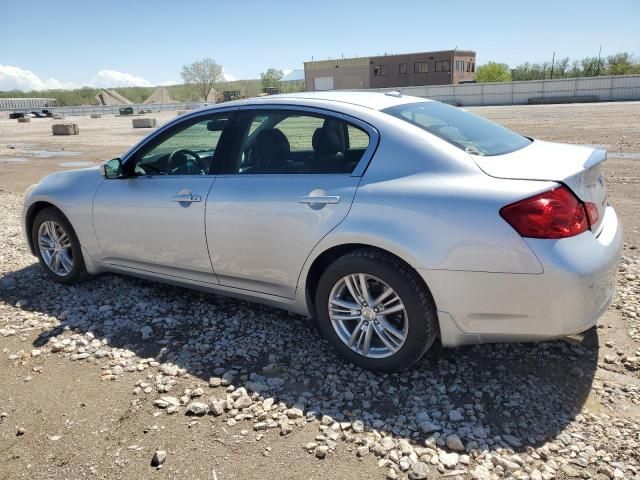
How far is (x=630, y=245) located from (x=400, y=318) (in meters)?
3.82

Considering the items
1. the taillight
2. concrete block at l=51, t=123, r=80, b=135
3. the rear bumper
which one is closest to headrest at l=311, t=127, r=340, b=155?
the rear bumper

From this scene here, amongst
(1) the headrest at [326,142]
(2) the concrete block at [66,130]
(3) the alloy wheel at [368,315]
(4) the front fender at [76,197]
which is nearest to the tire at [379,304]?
(3) the alloy wheel at [368,315]

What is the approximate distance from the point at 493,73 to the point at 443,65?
44.9 feet

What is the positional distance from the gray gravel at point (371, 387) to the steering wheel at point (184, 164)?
3.86ft

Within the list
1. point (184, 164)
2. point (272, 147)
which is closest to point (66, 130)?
point (184, 164)

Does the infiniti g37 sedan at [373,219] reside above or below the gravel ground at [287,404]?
above

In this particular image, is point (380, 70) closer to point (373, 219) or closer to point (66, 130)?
point (66, 130)

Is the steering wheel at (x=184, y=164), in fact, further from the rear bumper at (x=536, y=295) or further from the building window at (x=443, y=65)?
the building window at (x=443, y=65)

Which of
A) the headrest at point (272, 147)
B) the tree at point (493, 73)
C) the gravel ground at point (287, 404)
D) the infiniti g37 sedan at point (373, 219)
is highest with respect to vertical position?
the tree at point (493, 73)

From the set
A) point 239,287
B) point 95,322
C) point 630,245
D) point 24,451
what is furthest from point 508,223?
point 630,245

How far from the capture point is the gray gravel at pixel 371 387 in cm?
269

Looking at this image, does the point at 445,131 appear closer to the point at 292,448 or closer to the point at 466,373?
the point at 466,373

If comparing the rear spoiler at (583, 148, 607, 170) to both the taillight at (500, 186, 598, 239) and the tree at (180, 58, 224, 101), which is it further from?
the tree at (180, 58, 224, 101)

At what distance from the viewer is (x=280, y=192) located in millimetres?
3539
